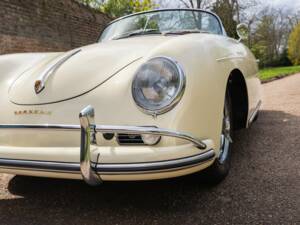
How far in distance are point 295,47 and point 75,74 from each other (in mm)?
34399

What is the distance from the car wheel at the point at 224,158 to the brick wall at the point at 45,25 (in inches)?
161

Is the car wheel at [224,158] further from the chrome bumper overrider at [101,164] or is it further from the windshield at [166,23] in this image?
the windshield at [166,23]

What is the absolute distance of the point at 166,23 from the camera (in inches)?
115

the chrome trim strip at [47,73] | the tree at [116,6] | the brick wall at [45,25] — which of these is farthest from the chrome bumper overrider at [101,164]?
the tree at [116,6]

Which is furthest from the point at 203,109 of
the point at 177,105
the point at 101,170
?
the point at 101,170

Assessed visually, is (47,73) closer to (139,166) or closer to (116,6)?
(139,166)

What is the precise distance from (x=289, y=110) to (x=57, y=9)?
4.78 metres

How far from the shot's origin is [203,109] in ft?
5.34

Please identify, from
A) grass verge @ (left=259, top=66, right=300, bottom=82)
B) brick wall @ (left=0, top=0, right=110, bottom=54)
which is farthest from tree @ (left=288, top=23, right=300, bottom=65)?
brick wall @ (left=0, top=0, right=110, bottom=54)

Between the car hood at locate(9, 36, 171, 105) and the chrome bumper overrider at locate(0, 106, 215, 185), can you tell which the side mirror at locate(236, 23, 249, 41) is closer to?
the car hood at locate(9, 36, 171, 105)

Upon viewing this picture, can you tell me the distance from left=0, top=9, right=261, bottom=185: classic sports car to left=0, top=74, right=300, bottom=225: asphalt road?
21 cm

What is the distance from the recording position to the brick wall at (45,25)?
523cm

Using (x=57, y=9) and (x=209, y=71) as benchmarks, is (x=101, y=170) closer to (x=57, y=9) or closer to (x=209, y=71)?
(x=209, y=71)

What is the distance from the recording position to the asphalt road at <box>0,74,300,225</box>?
173 cm
